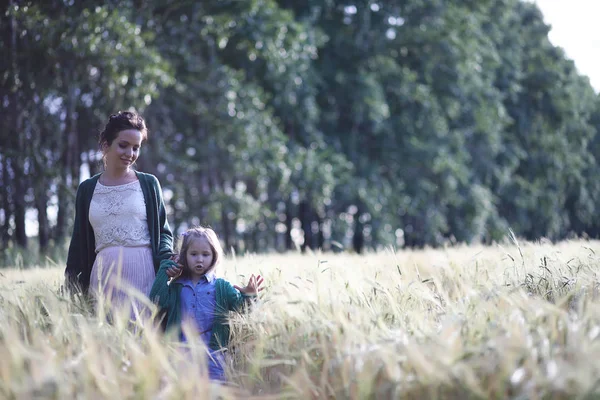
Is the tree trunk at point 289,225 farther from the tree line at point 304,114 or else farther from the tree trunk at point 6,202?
Result: the tree trunk at point 6,202

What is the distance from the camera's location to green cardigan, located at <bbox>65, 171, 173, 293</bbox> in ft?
13.1

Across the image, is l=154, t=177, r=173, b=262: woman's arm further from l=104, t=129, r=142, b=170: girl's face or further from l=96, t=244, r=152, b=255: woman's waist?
l=104, t=129, r=142, b=170: girl's face

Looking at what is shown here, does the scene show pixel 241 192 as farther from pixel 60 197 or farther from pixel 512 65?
pixel 512 65

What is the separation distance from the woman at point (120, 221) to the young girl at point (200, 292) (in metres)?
0.24

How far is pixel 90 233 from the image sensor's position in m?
4.09

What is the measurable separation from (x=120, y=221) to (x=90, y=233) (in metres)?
0.33

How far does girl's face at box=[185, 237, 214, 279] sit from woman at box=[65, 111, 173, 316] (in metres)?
0.30

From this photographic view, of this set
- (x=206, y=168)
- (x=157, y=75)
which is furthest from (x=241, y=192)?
(x=157, y=75)

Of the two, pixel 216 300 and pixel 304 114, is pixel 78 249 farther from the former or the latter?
pixel 304 114

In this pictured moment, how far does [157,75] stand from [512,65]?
15033 mm

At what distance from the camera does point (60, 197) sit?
33.1ft

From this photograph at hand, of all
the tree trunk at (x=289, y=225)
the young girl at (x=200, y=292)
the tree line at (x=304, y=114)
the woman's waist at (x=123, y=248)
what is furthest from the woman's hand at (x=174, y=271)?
the tree trunk at (x=289, y=225)

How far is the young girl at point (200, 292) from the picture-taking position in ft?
12.0

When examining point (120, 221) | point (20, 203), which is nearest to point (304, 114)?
point (20, 203)
